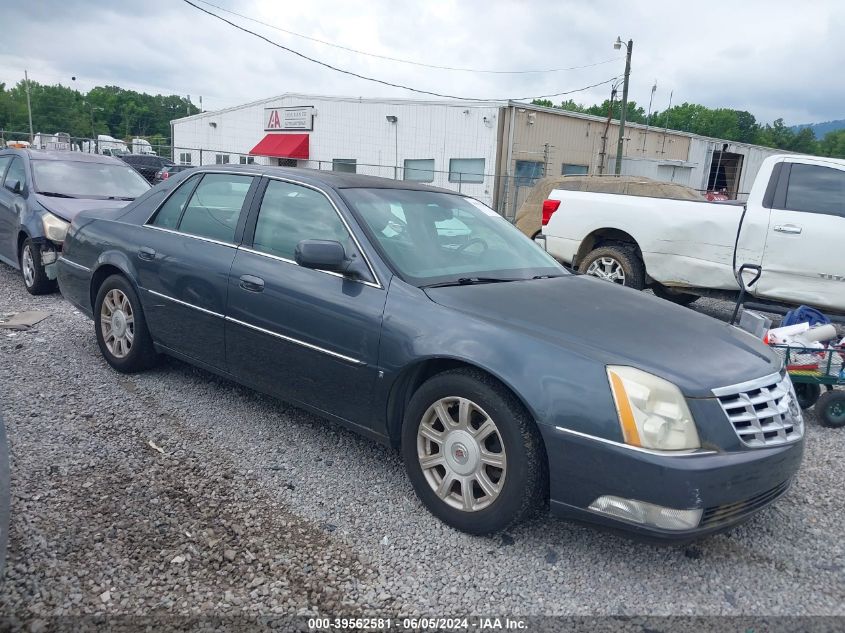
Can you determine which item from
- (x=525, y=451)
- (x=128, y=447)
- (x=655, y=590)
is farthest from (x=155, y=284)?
(x=655, y=590)

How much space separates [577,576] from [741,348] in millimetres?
1329

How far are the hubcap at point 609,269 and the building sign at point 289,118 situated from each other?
25080 millimetres

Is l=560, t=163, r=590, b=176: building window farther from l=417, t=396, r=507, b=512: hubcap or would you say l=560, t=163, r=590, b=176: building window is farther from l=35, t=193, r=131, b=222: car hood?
l=417, t=396, r=507, b=512: hubcap

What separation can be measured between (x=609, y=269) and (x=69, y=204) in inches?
252

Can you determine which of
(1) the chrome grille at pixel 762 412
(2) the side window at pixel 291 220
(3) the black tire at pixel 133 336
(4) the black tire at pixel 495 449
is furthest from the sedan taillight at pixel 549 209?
(4) the black tire at pixel 495 449

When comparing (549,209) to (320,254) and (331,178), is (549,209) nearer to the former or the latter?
(331,178)

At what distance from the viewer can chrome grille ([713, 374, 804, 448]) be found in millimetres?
2795

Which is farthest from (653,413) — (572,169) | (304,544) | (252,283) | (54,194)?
(572,169)

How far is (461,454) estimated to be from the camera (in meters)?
3.10

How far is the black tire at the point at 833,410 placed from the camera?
15.6 feet

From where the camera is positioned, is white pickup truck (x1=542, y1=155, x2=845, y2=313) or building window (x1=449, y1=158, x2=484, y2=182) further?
building window (x1=449, y1=158, x2=484, y2=182)

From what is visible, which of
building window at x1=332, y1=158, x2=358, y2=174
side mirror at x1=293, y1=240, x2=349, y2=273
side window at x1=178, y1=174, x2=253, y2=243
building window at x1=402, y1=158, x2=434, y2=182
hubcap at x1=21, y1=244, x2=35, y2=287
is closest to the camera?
side mirror at x1=293, y1=240, x2=349, y2=273

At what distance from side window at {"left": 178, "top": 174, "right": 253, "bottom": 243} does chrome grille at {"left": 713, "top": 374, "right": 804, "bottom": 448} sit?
296cm

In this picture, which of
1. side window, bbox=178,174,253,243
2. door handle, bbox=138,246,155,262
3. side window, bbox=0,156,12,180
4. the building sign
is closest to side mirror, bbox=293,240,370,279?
side window, bbox=178,174,253,243
